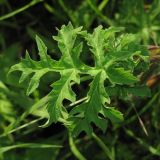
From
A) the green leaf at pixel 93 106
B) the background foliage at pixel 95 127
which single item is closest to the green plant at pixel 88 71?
the green leaf at pixel 93 106

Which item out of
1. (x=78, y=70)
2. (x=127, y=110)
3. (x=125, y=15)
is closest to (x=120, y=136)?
(x=127, y=110)

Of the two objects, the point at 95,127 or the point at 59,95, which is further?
the point at 95,127

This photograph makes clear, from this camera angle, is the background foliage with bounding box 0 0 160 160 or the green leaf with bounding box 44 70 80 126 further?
the background foliage with bounding box 0 0 160 160

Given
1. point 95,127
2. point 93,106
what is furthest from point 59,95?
point 95,127

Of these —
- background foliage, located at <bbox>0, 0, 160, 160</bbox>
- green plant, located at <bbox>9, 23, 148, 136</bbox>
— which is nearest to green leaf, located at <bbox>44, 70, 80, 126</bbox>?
green plant, located at <bbox>9, 23, 148, 136</bbox>

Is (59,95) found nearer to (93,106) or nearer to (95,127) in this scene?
(93,106)

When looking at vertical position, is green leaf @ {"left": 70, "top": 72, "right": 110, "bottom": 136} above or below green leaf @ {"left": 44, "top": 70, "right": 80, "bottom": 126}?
below

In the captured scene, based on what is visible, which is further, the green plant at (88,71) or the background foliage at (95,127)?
the background foliage at (95,127)

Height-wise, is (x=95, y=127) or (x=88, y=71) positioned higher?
(x=88, y=71)

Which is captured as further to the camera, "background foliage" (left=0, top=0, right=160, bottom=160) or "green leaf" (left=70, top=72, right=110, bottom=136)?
"background foliage" (left=0, top=0, right=160, bottom=160)

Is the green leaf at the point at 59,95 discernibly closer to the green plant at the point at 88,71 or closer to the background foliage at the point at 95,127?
the green plant at the point at 88,71

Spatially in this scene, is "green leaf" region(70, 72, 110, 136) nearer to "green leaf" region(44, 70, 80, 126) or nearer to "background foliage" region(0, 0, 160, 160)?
"green leaf" region(44, 70, 80, 126)

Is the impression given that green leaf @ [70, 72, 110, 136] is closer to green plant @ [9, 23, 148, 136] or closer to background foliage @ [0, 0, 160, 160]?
green plant @ [9, 23, 148, 136]
